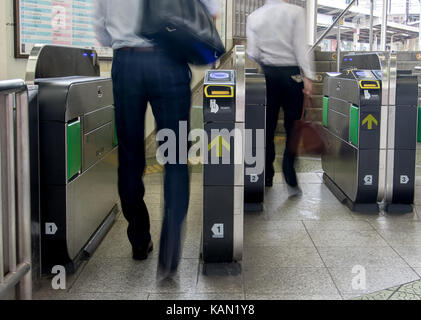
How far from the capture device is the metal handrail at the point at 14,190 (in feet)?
7.35

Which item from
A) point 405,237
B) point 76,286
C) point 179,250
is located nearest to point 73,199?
point 76,286

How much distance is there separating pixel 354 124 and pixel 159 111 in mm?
2138

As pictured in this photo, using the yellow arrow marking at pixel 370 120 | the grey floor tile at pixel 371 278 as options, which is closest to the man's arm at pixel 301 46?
the yellow arrow marking at pixel 370 120

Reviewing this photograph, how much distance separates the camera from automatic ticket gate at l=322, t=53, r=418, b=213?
420 cm

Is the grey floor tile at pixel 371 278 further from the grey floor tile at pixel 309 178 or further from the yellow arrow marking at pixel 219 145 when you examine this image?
the grey floor tile at pixel 309 178

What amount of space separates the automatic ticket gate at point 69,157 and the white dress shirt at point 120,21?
Result: 1.16ft

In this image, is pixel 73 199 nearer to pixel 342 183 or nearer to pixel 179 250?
pixel 179 250

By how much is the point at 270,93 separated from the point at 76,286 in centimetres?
259

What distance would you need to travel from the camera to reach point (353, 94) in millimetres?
4363

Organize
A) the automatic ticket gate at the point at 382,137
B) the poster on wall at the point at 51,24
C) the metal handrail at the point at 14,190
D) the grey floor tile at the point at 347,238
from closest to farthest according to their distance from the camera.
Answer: the metal handrail at the point at 14,190 < the grey floor tile at the point at 347,238 < the automatic ticket gate at the point at 382,137 < the poster on wall at the point at 51,24

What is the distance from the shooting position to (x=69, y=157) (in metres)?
2.90

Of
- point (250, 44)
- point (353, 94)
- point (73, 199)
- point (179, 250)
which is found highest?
point (250, 44)

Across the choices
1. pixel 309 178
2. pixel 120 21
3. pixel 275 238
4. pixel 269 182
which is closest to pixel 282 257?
pixel 275 238
